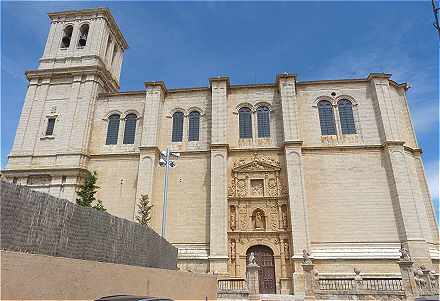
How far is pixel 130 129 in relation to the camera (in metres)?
27.0

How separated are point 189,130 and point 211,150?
332cm

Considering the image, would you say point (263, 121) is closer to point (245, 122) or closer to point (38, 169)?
point (245, 122)

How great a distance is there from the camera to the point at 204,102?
2755cm

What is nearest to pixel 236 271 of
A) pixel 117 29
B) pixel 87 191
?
pixel 87 191

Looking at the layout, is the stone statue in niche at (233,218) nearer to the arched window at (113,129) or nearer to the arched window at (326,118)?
the arched window at (326,118)

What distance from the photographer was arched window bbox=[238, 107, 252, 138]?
26.3 metres

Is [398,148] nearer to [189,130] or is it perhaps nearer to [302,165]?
[302,165]

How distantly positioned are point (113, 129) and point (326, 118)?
56.5 feet

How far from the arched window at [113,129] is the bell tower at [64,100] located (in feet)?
4.88

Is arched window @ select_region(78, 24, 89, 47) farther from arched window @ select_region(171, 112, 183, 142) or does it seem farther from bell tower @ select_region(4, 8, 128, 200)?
arched window @ select_region(171, 112, 183, 142)

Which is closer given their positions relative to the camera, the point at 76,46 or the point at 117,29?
the point at 76,46

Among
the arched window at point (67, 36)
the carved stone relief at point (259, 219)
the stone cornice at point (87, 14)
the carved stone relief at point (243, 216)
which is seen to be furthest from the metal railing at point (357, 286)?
the arched window at point (67, 36)

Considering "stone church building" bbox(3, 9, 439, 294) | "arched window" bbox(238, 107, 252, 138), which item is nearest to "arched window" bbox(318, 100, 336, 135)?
"stone church building" bbox(3, 9, 439, 294)

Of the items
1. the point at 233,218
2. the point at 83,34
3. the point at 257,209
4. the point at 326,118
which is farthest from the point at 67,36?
the point at 326,118
